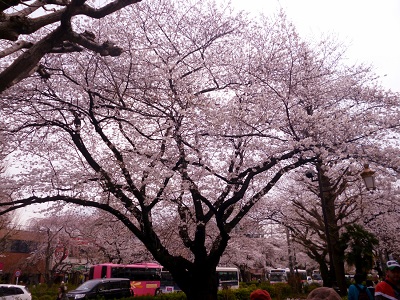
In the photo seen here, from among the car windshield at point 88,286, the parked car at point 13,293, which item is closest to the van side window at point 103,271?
the parked car at point 13,293

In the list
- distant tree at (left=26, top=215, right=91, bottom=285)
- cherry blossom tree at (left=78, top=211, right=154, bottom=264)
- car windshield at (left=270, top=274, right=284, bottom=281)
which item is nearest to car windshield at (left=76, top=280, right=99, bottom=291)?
cherry blossom tree at (left=78, top=211, right=154, bottom=264)

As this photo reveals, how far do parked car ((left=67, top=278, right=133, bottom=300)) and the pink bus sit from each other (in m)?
4.15

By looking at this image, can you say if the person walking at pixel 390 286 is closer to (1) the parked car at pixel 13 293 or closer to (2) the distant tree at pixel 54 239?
(1) the parked car at pixel 13 293

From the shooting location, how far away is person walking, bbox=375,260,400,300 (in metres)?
4.09

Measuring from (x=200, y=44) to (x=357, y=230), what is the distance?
7462 millimetres

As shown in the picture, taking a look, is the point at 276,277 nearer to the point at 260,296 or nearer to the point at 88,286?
the point at 88,286

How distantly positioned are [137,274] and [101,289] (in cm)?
708

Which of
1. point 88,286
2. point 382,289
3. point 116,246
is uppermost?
point 116,246

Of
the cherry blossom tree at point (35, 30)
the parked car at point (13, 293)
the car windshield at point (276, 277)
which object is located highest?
the cherry blossom tree at point (35, 30)

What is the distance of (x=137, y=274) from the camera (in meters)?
22.6

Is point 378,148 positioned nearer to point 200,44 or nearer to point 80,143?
point 200,44

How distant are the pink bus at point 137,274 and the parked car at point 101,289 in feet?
13.6

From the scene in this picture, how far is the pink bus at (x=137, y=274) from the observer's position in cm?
2144

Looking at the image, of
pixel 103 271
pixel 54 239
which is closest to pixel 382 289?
pixel 103 271
